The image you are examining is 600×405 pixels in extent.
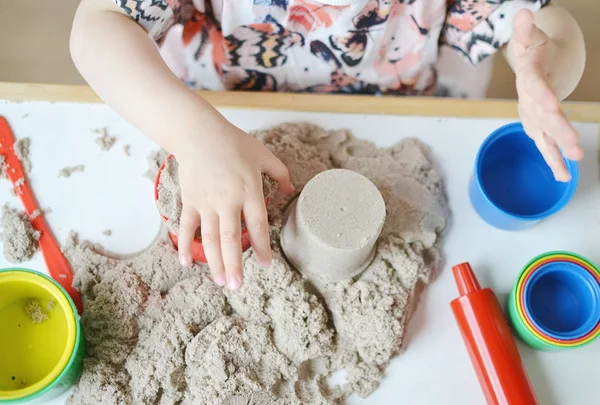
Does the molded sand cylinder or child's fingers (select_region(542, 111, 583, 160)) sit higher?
child's fingers (select_region(542, 111, 583, 160))

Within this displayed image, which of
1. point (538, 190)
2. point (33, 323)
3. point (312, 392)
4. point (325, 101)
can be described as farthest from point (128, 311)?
point (538, 190)

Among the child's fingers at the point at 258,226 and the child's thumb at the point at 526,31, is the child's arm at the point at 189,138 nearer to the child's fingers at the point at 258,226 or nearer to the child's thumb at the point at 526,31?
the child's fingers at the point at 258,226

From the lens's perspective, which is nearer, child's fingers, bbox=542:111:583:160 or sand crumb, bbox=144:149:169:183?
child's fingers, bbox=542:111:583:160

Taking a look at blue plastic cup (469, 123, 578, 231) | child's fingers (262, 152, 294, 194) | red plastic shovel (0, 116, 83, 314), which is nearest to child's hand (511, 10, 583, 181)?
blue plastic cup (469, 123, 578, 231)

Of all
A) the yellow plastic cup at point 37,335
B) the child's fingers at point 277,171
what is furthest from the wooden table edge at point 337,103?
the yellow plastic cup at point 37,335

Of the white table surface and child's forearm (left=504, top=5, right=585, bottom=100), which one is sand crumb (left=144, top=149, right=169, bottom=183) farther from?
child's forearm (left=504, top=5, right=585, bottom=100)

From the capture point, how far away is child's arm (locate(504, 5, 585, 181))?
52 centimetres

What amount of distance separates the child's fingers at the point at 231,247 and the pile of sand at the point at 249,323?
0.16ft

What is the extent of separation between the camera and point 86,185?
0.67 metres

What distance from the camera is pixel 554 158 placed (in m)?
0.54

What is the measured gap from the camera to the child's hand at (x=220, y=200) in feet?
1.83

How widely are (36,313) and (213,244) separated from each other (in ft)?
0.67

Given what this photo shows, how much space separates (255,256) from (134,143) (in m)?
0.21

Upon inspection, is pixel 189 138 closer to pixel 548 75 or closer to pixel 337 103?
pixel 337 103
